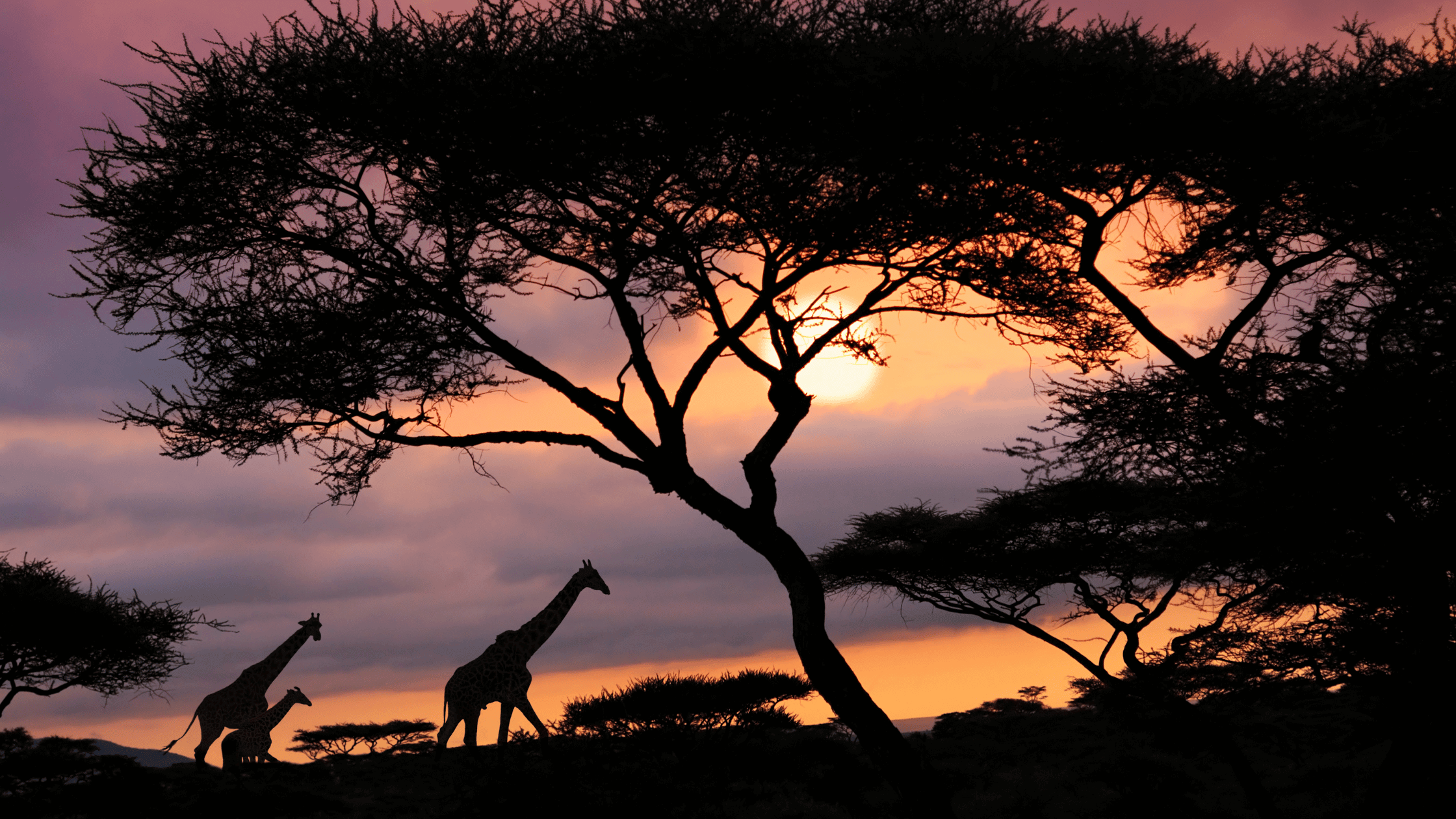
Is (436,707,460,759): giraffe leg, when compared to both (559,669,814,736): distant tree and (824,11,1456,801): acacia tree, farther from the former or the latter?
(824,11,1456,801): acacia tree

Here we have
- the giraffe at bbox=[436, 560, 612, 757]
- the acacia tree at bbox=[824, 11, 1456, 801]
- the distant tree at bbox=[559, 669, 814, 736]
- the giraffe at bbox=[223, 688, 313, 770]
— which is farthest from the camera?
the giraffe at bbox=[223, 688, 313, 770]

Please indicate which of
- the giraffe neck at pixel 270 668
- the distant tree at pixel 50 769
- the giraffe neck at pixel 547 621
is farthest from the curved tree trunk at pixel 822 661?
the distant tree at pixel 50 769

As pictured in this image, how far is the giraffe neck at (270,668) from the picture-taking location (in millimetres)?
18281

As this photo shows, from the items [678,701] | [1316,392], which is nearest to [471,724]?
[678,701]

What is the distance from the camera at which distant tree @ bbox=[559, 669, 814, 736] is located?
1385 cm

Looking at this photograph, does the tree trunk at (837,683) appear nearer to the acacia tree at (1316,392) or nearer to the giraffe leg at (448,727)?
the acacia tree at (1316,392)

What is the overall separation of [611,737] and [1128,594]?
28.1 feet

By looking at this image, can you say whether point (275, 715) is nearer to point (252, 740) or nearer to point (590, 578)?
point (252, 740)

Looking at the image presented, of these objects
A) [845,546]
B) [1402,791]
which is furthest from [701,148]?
[845,546]

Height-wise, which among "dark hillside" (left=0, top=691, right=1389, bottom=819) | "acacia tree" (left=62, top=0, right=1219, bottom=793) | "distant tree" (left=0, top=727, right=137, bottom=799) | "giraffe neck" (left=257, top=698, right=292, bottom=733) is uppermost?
"acacia tree" (left=62, top=0, right=1219, bottom=793)

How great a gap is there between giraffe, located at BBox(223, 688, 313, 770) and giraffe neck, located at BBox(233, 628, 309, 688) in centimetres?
56

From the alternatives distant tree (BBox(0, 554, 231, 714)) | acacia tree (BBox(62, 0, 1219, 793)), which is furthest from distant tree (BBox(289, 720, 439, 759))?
acacia tree (BBox(62, 0, 1219, 793))

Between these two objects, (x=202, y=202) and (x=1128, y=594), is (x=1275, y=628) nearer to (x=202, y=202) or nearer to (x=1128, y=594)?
(x=1128, y=594)

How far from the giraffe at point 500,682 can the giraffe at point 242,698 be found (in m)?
3.95
